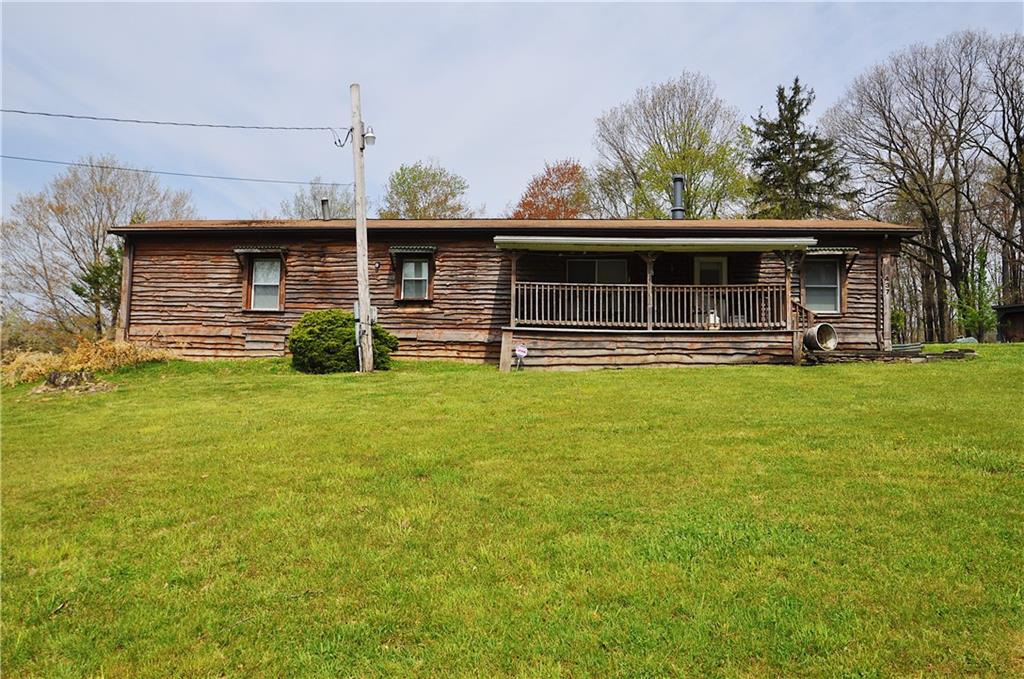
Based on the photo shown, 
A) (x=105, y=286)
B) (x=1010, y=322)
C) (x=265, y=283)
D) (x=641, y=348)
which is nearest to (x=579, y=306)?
(x=641, y=348)

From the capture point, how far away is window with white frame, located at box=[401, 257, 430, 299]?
49.0 feet

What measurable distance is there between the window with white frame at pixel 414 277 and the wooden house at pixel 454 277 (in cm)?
3

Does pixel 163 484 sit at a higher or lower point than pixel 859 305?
lower

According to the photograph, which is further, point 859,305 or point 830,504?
point 859,305

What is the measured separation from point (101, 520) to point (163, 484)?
2.26 ft

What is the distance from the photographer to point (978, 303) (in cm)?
2608

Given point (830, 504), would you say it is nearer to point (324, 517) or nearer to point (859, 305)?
point (324, 517)

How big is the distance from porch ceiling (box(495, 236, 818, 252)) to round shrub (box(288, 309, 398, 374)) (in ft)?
12.5

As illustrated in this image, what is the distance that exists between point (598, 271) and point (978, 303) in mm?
21676

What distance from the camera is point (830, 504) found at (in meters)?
3.95

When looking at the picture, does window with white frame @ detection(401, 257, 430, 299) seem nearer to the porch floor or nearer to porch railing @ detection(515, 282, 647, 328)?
porch railing @ detection(515, 282, 647, 328)

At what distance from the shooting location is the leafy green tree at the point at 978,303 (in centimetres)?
2511

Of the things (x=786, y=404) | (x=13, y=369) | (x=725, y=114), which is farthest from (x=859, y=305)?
(x=725, y=114)

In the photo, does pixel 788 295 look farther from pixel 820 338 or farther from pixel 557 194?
pixel 557 194
